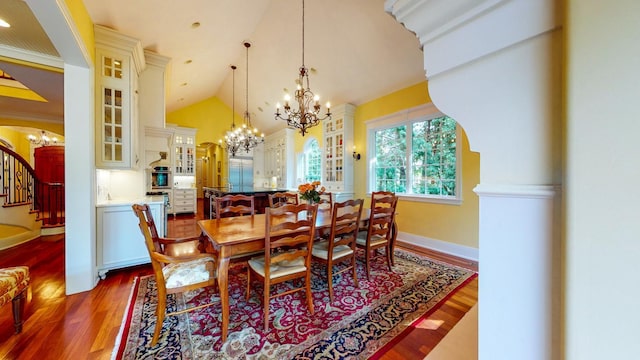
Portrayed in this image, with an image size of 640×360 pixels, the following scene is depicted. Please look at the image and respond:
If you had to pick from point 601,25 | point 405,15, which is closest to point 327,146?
point 405,15

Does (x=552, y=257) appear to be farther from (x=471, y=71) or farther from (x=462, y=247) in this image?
(x=462, y=247)

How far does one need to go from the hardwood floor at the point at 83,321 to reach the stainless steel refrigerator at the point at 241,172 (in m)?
5.81

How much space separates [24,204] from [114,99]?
3396mm

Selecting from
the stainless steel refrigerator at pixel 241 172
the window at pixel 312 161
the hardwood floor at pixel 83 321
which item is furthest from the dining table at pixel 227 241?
the stainless steel refrigerator at pixel 241 172

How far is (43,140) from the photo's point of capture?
614cm

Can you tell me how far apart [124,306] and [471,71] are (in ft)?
10.2

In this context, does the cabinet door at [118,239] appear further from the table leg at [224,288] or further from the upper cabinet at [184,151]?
the upper cabinet at [184,151]

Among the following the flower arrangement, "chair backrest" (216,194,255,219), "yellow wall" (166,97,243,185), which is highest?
"yellow wall" (166,97,243,185)

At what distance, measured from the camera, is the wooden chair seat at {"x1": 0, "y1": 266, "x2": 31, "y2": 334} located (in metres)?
1.64

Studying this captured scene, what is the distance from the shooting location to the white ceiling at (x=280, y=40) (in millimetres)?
3098

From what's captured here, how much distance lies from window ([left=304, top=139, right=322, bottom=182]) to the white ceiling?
1728mm

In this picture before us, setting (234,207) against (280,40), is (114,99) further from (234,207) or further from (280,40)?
(280,40)

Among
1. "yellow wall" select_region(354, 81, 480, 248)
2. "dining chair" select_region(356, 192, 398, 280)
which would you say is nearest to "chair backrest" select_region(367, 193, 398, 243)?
"dining chair" select_region(356, 192, 398, 280)

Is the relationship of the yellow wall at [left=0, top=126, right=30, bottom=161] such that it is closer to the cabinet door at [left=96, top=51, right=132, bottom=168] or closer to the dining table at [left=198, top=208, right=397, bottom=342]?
the cabinet door at [left=96, top=51, right=132, bottom=168]
